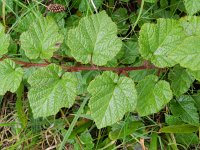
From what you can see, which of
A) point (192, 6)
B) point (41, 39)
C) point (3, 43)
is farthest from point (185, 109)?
point (3, 43)

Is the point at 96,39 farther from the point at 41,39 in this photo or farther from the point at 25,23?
the point at 25,23

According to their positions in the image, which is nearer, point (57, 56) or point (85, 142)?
point (57, 56)

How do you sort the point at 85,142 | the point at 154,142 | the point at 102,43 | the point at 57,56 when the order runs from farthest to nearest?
the point at 85,142 < the point at 154,142 < the point at 57,56 < the point at 102,43

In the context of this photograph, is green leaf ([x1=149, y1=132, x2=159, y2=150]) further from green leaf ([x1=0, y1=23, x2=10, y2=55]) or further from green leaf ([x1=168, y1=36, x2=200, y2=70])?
green leaf ([x1=0, y1=23, x2=10, y2=55])

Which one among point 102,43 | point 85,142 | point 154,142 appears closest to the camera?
point 102,43

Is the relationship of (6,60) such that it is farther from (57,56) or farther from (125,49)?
(125,49)

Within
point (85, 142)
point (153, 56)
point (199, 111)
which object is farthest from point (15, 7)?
point (199, 111)

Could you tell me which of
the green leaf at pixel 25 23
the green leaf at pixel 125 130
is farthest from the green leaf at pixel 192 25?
the green leaf at pixel 25 23

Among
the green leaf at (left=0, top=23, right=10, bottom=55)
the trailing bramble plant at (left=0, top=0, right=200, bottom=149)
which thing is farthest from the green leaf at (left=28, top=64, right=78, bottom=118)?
the green leaf at (left=0, top=23, right=10, bottom=55)
